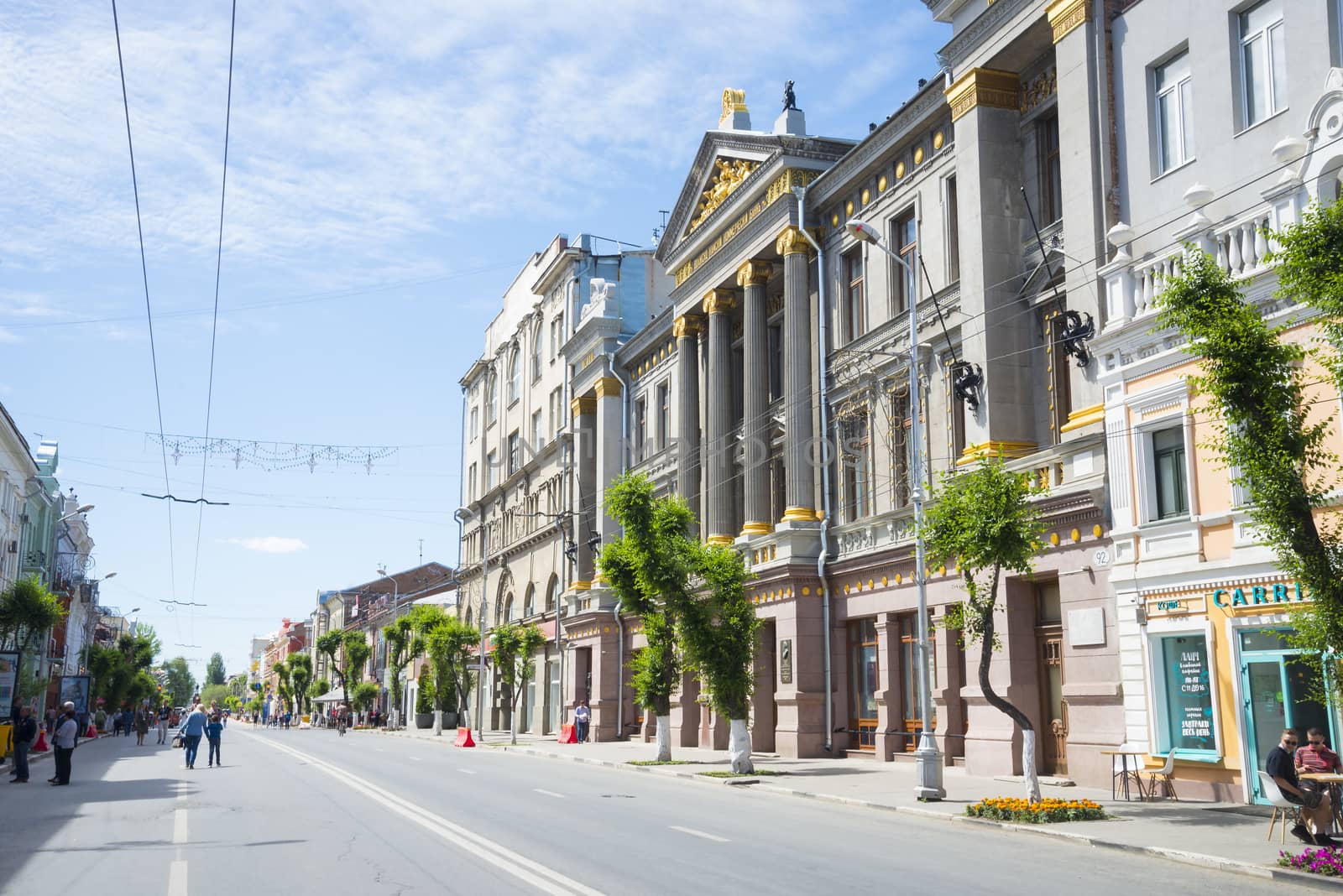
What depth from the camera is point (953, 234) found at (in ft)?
91.4

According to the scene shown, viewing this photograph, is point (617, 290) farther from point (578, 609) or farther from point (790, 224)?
point (790, 224)

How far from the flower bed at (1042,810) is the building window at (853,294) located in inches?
651

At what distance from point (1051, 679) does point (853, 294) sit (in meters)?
12.4

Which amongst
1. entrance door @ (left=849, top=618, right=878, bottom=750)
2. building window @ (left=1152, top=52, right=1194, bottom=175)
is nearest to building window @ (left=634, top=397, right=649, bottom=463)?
entrance door @ (left=849, top=618, right=878, bottom=750)

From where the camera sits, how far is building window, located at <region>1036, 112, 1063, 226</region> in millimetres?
25406

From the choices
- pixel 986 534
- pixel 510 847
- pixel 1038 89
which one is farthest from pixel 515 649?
pixel 510 847

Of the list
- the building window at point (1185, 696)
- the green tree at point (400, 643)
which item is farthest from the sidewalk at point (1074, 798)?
the green tree at point (400, 643)

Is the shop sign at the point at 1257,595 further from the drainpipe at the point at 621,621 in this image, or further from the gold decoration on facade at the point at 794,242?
the drainpipe at the point at 621,621

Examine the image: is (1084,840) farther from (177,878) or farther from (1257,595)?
(177,878)

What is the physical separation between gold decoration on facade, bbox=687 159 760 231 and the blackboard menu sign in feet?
69.4

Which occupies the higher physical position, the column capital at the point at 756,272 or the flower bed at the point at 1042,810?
the column capital at the point at 756,272

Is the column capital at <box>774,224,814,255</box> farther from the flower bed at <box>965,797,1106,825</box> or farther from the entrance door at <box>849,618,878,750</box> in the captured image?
the flower bed at <box>965,797,1106,825</box>

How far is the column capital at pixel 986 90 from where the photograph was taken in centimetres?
2600

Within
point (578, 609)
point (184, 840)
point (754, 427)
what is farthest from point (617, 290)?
point (184, 840)
